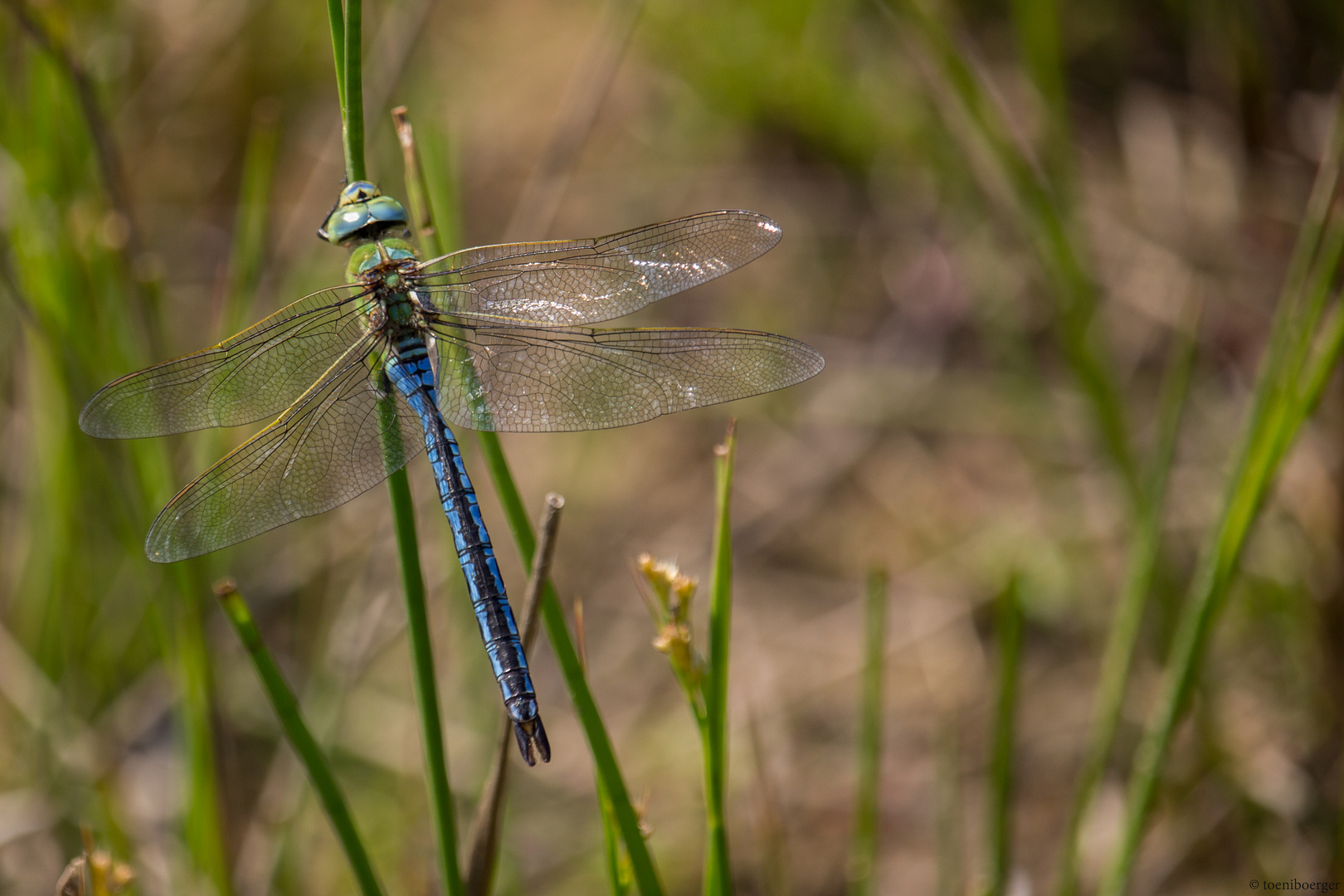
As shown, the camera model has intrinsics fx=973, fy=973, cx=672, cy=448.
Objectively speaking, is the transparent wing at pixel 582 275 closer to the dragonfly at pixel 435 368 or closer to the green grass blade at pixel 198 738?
the dragonfly at pixel 435 368

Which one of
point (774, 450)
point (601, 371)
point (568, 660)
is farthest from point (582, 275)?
point (774, 450)

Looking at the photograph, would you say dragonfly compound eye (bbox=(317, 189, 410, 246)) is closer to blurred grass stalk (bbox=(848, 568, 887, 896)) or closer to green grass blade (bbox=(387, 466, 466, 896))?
green grass blade (bbox=(387, 466, 466, 896))

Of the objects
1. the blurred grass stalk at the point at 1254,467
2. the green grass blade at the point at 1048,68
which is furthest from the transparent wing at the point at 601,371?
the green grass blade at the point at 1048,68

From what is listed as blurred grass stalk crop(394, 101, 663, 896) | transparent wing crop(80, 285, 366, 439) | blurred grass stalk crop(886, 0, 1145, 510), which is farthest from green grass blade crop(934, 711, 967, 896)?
transparent wing crop(80, 285, 366, 439)

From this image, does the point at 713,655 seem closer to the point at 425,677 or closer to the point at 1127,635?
the point at 425,677

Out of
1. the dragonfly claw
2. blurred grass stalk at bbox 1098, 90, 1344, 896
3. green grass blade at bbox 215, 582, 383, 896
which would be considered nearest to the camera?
green grass blade at bbox 215, 582, 383, 896

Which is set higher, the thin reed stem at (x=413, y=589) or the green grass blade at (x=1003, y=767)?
the thin reed stem at (x=413, y=589)
